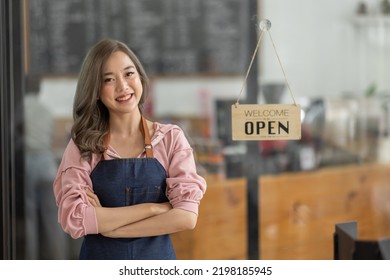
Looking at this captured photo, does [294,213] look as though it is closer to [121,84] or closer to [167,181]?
[167,181]

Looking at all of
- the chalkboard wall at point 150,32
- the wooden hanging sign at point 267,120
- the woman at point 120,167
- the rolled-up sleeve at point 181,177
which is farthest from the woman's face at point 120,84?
the chalkboard wall at point 150,32

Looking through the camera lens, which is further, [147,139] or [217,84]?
[217,84]

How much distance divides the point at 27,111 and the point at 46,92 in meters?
0.10

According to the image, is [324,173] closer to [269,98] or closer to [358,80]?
[358,80]

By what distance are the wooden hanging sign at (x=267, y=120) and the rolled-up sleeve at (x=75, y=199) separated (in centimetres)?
35

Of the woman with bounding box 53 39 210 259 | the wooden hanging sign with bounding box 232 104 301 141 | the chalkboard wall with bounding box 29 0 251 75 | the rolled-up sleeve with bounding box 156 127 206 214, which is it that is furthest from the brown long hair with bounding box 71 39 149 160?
the chalkboard wall with bounding box 29 0 251 75

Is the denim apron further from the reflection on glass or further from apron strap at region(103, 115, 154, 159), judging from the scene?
the reflection on glass

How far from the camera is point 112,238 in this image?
149 cm

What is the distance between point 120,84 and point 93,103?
0.07 metres

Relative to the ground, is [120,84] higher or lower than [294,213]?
higher

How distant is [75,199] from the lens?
1458mm


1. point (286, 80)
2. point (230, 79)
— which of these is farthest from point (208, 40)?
point (286, 80)

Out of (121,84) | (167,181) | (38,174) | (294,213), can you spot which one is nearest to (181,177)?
(167,181)
